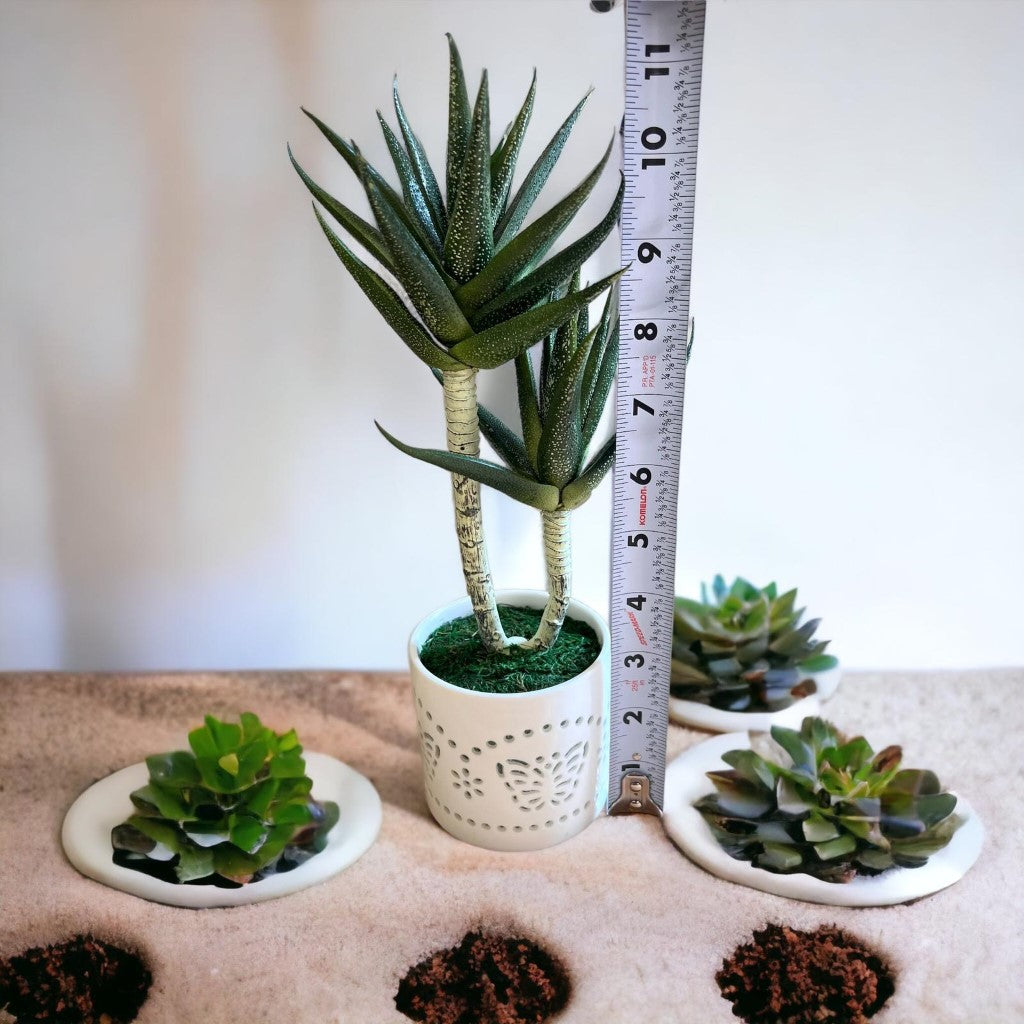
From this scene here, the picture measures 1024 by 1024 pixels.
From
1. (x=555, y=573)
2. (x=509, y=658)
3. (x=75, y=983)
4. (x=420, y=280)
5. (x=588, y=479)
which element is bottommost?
(x=75, y=983)

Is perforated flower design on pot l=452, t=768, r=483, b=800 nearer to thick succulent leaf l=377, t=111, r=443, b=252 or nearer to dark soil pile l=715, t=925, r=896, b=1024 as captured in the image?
dark soil pile l=715, t=925, r=896, b=1024

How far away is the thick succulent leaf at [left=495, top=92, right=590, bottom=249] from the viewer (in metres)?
0.97

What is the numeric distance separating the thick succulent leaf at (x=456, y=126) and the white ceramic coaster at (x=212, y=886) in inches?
27.8

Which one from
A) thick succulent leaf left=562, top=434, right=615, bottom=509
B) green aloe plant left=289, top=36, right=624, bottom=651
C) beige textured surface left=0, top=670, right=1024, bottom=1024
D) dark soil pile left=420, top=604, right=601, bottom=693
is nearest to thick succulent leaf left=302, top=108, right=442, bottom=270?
green aloe plant left=289, top=36, right=624, bottom=651

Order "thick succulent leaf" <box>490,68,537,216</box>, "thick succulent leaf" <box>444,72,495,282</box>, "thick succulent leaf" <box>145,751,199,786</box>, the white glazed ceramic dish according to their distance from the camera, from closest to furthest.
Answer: "thick succulent leaf" <box>444,72,495,282</box> < "thick succulent leaf" <box>490,68,537,216</box> < "thick succulent leaf" <box>145,751,199,786</box> < the white glazed ceramic dish

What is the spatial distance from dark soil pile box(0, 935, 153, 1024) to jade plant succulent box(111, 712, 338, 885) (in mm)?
99

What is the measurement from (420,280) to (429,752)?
542 mm

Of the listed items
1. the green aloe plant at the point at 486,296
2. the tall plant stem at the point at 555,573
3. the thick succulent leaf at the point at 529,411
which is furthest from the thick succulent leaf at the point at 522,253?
the tall plant stem at the point at 555,573

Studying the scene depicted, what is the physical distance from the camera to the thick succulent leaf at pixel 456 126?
91cm

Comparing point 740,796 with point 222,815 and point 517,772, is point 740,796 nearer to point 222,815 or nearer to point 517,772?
point 517,772

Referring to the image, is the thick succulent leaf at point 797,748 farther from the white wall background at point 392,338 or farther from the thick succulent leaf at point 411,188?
A: the thick succulent leaf at point 411,188

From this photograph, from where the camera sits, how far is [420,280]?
0.91m

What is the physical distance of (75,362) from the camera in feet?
4.18

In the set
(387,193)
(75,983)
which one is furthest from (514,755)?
(387,193)
